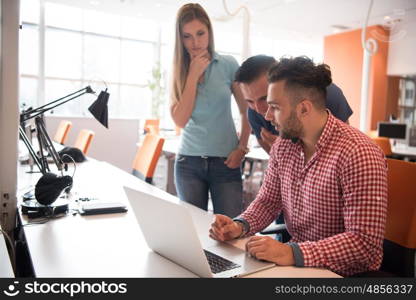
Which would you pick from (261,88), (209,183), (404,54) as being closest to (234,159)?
(209,183)

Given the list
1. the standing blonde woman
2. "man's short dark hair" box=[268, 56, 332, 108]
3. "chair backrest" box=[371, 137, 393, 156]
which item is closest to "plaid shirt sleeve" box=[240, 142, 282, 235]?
"man's short dark hair" box=[268, 56, 332, 108]

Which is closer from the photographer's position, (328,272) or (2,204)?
(328,272)

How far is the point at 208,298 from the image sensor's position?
0.83m

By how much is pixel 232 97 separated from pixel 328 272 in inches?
45.7

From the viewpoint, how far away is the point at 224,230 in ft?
4.05

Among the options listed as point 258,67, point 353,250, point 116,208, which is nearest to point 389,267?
point 353,250

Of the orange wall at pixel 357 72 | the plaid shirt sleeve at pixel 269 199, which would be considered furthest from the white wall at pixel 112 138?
the plaid shirt sleeve at pixel 269 199

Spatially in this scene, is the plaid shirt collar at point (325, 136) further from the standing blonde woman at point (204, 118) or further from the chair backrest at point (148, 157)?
the chair backrest at point (148, 157)

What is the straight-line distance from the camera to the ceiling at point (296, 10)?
6.80 meters

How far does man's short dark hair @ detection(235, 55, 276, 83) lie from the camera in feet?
5.27

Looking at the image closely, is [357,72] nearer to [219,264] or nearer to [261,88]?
[261,88]

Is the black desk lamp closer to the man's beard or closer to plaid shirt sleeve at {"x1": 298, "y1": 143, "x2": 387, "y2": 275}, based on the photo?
the man's beard

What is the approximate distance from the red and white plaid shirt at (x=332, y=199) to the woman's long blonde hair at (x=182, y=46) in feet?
2.24

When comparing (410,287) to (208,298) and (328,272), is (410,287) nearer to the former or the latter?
(328,272)
